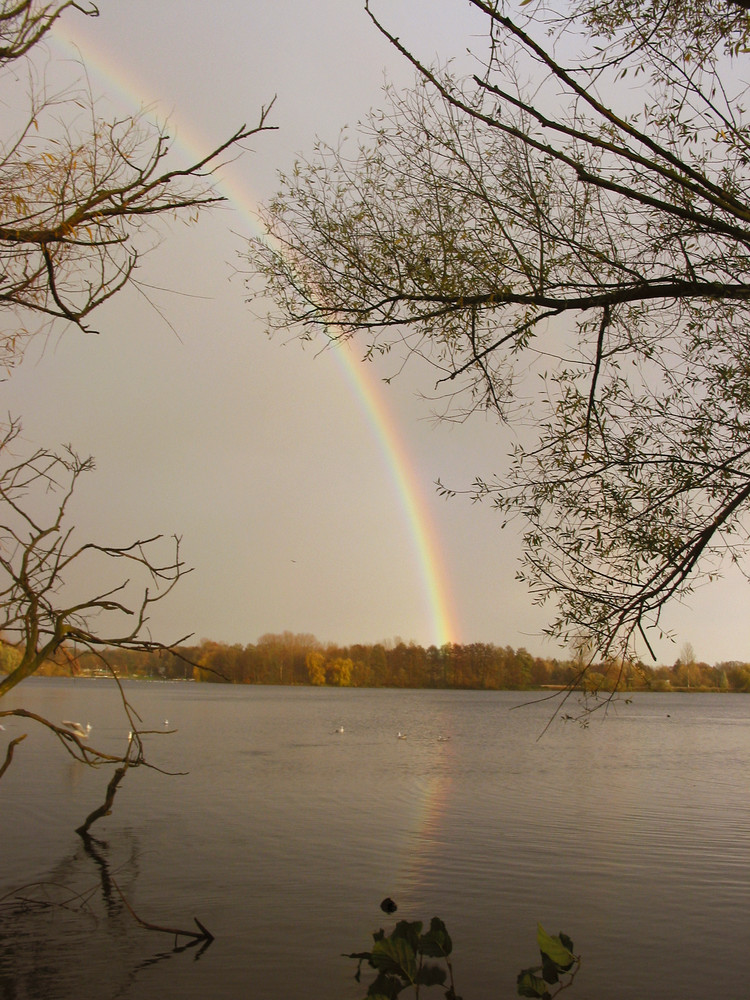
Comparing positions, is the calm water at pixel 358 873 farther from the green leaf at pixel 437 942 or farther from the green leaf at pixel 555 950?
the green leaf at pixel 555 950

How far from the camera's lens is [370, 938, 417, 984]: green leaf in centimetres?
540

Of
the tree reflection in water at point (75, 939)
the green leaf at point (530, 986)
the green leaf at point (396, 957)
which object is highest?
the green leaf at point (396, 957)

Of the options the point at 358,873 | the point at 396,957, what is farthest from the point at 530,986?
the point at 358,873

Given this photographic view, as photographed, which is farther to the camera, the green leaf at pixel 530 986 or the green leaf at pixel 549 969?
the green leaf at pixel 549 969

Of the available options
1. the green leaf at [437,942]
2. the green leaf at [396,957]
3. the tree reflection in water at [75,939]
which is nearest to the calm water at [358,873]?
the tree reflection in water at [75,939]

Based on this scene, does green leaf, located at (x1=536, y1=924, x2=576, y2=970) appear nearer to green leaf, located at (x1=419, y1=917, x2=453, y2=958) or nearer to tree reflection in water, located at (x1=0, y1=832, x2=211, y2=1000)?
green leaf, located at (x1=419, y1=917, x2=453, y2=958)

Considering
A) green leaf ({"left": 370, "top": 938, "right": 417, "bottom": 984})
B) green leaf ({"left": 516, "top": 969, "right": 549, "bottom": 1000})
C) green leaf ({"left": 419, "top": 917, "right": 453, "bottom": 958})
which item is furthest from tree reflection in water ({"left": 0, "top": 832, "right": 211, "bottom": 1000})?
green leaf ({"left": 516, "top": 969, "right": 549, "bottom": 1000})

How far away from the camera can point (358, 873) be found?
1325 cm

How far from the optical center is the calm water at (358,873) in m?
8.96

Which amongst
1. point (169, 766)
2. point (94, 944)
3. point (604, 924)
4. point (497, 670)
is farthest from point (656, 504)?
point (497, 670)

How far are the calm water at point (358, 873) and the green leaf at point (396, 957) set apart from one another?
3.17 m

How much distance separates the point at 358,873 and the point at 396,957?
8.37m

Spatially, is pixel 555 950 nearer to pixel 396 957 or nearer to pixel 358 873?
pixel 396 957

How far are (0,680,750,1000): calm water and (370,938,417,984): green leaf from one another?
10.4 ft
